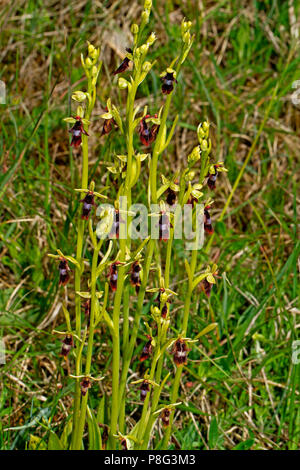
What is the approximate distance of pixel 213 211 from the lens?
11.6ft

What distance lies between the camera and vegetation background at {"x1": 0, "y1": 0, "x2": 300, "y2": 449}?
2.65 metres

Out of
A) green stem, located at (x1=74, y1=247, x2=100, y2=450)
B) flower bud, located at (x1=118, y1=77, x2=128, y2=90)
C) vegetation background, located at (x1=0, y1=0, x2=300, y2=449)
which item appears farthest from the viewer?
vegetation background, located at (x1=0, y1=0, x2=300, y2=449)

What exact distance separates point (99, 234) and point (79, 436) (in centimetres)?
75

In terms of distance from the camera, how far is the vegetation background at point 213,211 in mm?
2652

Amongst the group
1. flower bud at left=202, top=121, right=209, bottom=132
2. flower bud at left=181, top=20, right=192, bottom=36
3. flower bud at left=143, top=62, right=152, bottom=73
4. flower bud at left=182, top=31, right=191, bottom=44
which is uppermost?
flower bud at left=181, top=20, right=192, bottom=36

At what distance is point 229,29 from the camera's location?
4.10 meters

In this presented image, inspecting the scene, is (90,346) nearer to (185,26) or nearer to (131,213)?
(131,213)

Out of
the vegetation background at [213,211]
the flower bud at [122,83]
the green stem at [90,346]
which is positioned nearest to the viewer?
the flower bud at [122,83]

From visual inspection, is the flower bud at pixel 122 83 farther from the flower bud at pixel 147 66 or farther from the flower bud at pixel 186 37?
the flower bud at pixel 186 37

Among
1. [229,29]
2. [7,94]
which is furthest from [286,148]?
[7,94]

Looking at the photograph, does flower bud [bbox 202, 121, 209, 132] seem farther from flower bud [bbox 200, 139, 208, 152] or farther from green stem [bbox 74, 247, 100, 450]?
green stem [bbox 74, 247, 100, 450]

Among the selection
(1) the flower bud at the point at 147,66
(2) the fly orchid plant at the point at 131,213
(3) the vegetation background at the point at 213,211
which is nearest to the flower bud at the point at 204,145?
(2) the fly orchid plant at the point at 131,213

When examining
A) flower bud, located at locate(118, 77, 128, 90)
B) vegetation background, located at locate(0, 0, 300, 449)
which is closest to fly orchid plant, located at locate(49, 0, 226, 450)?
flower bud, located at locate(118, 77, 128, 90)
